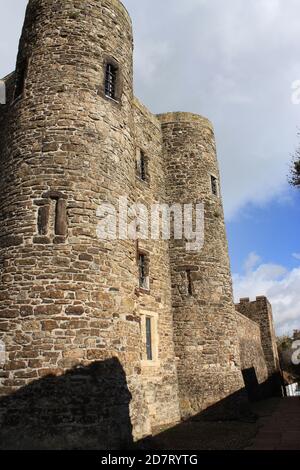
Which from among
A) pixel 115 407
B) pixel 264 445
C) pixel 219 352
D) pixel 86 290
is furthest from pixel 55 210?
pixel 219 352

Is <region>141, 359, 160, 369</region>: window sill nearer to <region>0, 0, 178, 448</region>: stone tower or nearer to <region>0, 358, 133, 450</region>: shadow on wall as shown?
<region>0, 0, 178, 448</region>: stone tower

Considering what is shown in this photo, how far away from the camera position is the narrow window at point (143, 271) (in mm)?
13125

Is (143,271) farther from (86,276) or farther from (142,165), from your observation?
(86,276)

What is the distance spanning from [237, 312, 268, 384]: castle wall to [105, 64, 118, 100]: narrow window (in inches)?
531

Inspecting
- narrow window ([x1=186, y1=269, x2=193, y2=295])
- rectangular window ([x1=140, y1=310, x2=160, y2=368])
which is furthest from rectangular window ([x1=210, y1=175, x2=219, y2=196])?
rectangular window ([x1=140, y1=310, x2=160, y2=368])

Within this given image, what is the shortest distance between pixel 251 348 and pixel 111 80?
1686 cm

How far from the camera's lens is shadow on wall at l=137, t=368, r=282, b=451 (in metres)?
9.30

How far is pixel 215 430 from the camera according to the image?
1131cm

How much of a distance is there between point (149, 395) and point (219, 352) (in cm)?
328

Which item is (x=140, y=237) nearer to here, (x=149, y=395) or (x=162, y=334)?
(x=162, y=334)

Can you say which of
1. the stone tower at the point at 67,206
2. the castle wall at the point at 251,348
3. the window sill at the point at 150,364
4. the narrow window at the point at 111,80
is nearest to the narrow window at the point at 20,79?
the stone tower at the point at 67,206

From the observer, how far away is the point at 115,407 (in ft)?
27.4

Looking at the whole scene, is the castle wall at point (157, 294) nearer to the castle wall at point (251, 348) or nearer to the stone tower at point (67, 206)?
the stone tower at point (67, 206)

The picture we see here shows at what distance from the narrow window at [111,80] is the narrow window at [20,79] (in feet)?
7.20
